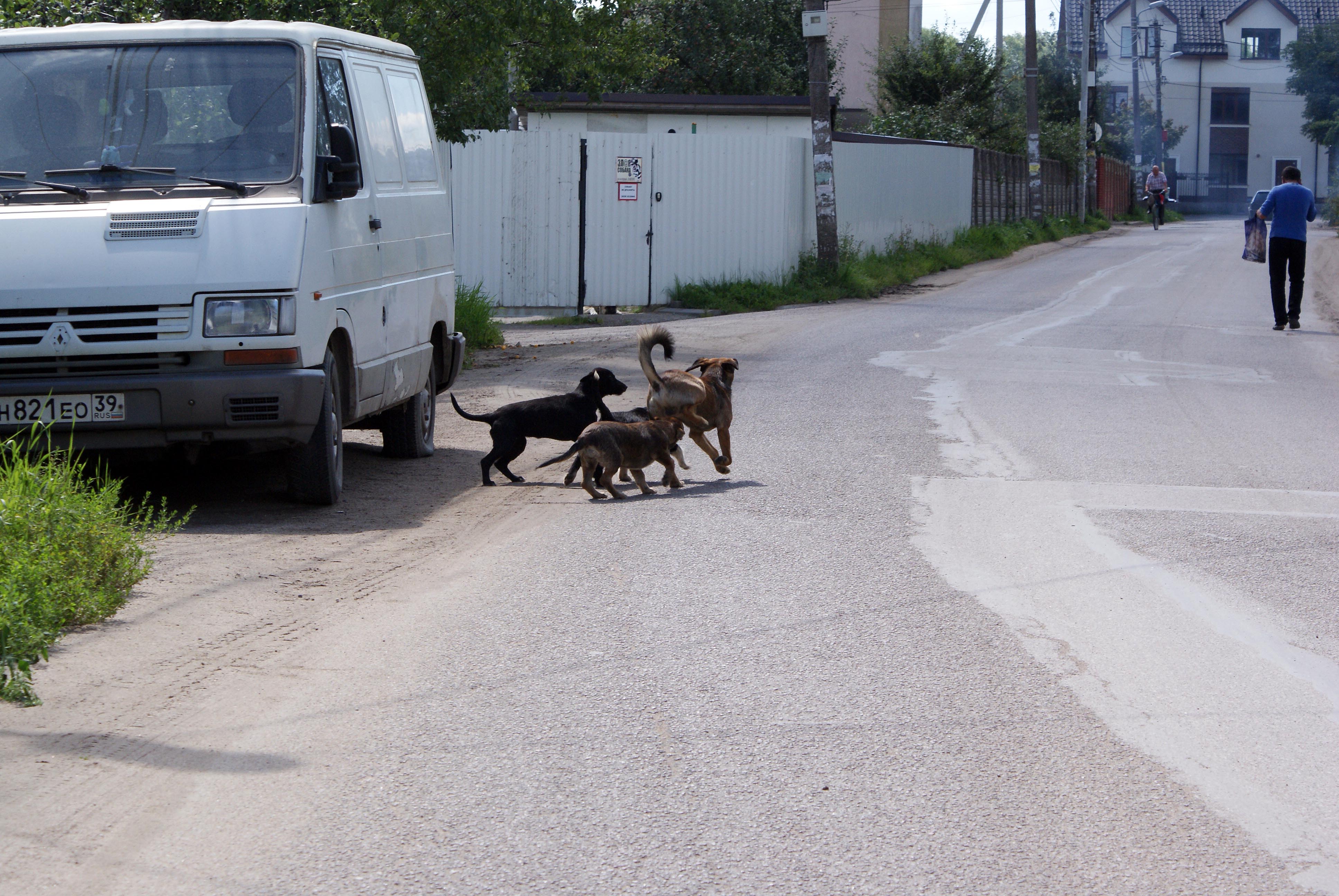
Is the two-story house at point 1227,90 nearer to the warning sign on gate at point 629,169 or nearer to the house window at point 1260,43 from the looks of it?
the house window at point 1260,43

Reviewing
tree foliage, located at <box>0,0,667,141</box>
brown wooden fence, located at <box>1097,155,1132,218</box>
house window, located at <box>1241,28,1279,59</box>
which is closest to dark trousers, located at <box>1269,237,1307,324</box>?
tree foliage, located at <box>0,0,667,141</box>

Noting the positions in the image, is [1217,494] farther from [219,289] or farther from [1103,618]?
[219,289]

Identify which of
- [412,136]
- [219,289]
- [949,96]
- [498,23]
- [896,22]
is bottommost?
[219,289]

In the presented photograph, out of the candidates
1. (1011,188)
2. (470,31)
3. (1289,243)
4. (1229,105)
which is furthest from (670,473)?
(1229,105)

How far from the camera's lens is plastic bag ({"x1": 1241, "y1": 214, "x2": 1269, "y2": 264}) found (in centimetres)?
1958

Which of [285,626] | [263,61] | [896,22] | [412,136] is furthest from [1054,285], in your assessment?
[896,22]

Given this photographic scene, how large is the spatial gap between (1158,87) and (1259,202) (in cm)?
5457

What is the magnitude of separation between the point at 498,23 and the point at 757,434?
7.10 metres

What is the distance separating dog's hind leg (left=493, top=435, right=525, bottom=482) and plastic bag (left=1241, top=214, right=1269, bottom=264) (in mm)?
14079

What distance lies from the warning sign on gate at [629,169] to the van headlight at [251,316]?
13893 mm

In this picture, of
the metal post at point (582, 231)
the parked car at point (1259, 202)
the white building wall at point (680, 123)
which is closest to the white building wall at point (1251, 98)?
the white building wall at point (680, 123)

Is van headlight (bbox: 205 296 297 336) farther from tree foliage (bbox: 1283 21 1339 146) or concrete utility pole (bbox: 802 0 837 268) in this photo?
tree foliage (bbox: 1283 21 1339 146)

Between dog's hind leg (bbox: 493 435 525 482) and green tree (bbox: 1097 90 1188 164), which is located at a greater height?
green tree (bbox: 1097 90 1188 164)

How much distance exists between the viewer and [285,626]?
546 centimetres
